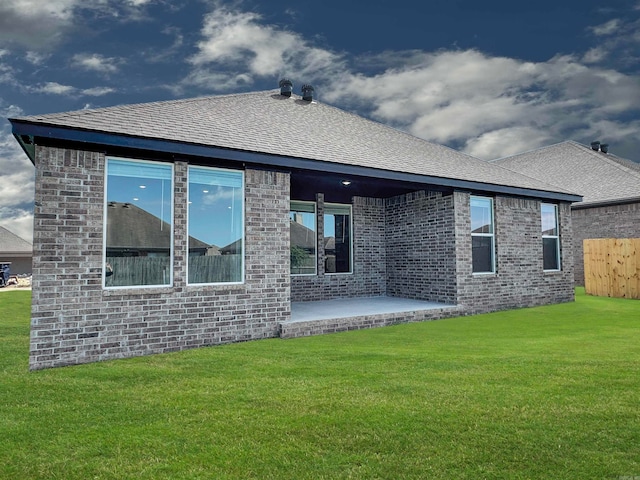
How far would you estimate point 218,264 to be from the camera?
23.4 feet

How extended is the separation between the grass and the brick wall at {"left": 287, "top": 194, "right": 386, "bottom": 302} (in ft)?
16.3

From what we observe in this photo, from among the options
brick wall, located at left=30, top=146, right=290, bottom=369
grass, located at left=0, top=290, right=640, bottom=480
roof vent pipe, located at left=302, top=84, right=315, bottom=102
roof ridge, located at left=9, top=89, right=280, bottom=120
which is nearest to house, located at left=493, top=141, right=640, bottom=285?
roof vent pipe, located at left=302, top=84, right=315, bottom=102

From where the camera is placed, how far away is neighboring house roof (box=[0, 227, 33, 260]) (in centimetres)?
3206

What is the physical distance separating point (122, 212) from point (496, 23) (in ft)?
43.4

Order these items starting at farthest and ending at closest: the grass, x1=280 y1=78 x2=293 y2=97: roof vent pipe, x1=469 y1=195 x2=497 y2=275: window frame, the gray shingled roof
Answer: the gray shingled roof → x1=280 y1=78 x2=293 y2=97: roof vent pipe → x1=469 y1=195 x2=497 y2=275: window frame → the grass

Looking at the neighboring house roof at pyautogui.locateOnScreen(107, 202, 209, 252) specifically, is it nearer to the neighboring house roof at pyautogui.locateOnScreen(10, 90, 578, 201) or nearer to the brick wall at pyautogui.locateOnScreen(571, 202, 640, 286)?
the neighboring house roof at pyautogui.locateOnScreen(10, 90, 578, 201)

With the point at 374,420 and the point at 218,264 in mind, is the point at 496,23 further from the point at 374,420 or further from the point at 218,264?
the point at 374,420

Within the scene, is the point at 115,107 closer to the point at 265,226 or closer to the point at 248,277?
the point at 265,226

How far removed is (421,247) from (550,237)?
14.6ft

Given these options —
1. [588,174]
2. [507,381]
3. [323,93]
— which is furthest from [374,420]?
[588,174]

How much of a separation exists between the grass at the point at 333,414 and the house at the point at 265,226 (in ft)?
2.74

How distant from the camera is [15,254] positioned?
105 feet

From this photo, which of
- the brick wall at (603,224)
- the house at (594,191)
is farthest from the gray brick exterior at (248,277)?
the house at (594,191)

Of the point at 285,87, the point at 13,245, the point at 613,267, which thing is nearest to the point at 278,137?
the point at 285,87
